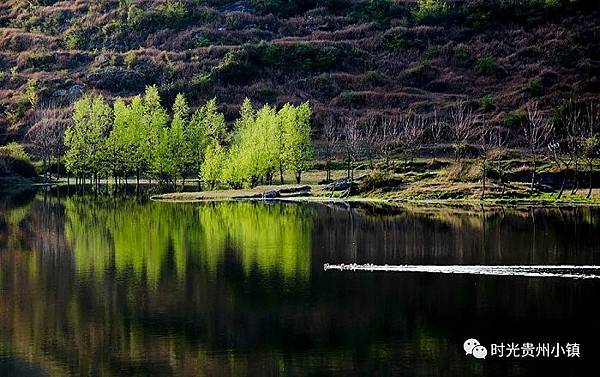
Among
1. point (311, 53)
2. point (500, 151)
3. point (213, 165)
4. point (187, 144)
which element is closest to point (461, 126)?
point (500, 151)

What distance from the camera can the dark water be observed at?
85.5 feet

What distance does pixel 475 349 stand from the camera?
1042 inches

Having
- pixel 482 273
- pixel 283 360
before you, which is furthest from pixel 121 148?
pixel 283 360

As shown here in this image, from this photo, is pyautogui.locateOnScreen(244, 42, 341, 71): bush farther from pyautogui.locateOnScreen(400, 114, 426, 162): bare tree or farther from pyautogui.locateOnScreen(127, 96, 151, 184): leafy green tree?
pyautogui.locateOnScreen(127, 96, 151, 184): leafy green tree

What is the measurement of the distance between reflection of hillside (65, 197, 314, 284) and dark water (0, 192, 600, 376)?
0.21m

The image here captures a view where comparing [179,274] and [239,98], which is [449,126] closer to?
[239,98]

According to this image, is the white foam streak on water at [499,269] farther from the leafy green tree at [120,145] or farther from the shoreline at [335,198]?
the leafy green tree at [120,145]

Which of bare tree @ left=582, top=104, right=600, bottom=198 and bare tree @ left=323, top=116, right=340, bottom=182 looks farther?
bare tree @ left=323, top=116, right=340, bottom=182

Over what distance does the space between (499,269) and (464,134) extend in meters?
66.1

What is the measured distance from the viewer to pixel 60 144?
365 feet

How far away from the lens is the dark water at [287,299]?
2606 cm

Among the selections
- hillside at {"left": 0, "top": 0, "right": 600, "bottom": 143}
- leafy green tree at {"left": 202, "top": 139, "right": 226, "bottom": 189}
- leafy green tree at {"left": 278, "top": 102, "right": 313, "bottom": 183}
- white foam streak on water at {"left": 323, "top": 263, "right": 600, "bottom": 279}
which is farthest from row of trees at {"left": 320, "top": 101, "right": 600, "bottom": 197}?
white foam streak on water at {"left": 323, "top": 263, "right": 600, "bottom": 279}

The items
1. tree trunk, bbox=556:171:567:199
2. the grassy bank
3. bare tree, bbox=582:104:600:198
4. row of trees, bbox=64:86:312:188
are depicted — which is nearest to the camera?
tree trunk, bbox=556:171:567:199

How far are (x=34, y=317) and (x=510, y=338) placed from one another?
1702 centimetres
